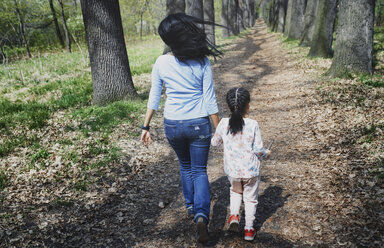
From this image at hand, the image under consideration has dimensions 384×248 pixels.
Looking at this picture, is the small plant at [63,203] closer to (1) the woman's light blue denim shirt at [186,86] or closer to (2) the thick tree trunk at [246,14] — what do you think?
(1) the woman's light blue denim shirt at [186,86]

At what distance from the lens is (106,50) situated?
272 inches

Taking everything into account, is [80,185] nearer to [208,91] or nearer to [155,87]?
[155,87]

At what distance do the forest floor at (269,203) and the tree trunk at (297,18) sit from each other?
1477cm

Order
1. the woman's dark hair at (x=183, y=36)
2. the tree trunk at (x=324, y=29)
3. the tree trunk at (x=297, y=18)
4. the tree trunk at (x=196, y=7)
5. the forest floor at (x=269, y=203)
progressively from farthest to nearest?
the tree trunk at (x=297, y=18) → the tree trunk at (x=196, y=7) → the tree trunk at (x=324, y=29) → the forest floor at (x=269, y=203) → the woman's dark hair at (x=183, y=36)

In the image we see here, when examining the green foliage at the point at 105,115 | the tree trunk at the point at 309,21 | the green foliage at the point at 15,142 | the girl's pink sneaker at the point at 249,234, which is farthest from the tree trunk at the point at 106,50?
the tree trunk at the point at 309,21

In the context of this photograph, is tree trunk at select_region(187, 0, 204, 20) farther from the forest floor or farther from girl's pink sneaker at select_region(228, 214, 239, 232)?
girl's pink sneaker at select_region(228, 214, 239, 232)

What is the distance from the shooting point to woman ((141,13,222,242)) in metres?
2.48

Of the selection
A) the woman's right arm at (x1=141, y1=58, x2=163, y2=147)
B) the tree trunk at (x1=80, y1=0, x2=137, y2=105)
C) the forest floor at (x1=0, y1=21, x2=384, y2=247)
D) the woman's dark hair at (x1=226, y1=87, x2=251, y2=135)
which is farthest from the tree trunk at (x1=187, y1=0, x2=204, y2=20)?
the woman's dark hair at (x1=226, y1=87, x2=251, y2=135)

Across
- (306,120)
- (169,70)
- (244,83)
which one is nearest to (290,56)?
(244,83)

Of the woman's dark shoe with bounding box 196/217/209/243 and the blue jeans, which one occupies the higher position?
the blue jeans

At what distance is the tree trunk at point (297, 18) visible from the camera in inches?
704

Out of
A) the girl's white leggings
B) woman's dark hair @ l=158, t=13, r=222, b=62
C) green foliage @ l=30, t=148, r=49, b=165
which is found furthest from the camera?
green foliage @ l=30, t=148, r=49, b=165

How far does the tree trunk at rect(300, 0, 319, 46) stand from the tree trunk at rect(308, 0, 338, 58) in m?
3.38

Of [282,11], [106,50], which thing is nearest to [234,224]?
[106,50]
